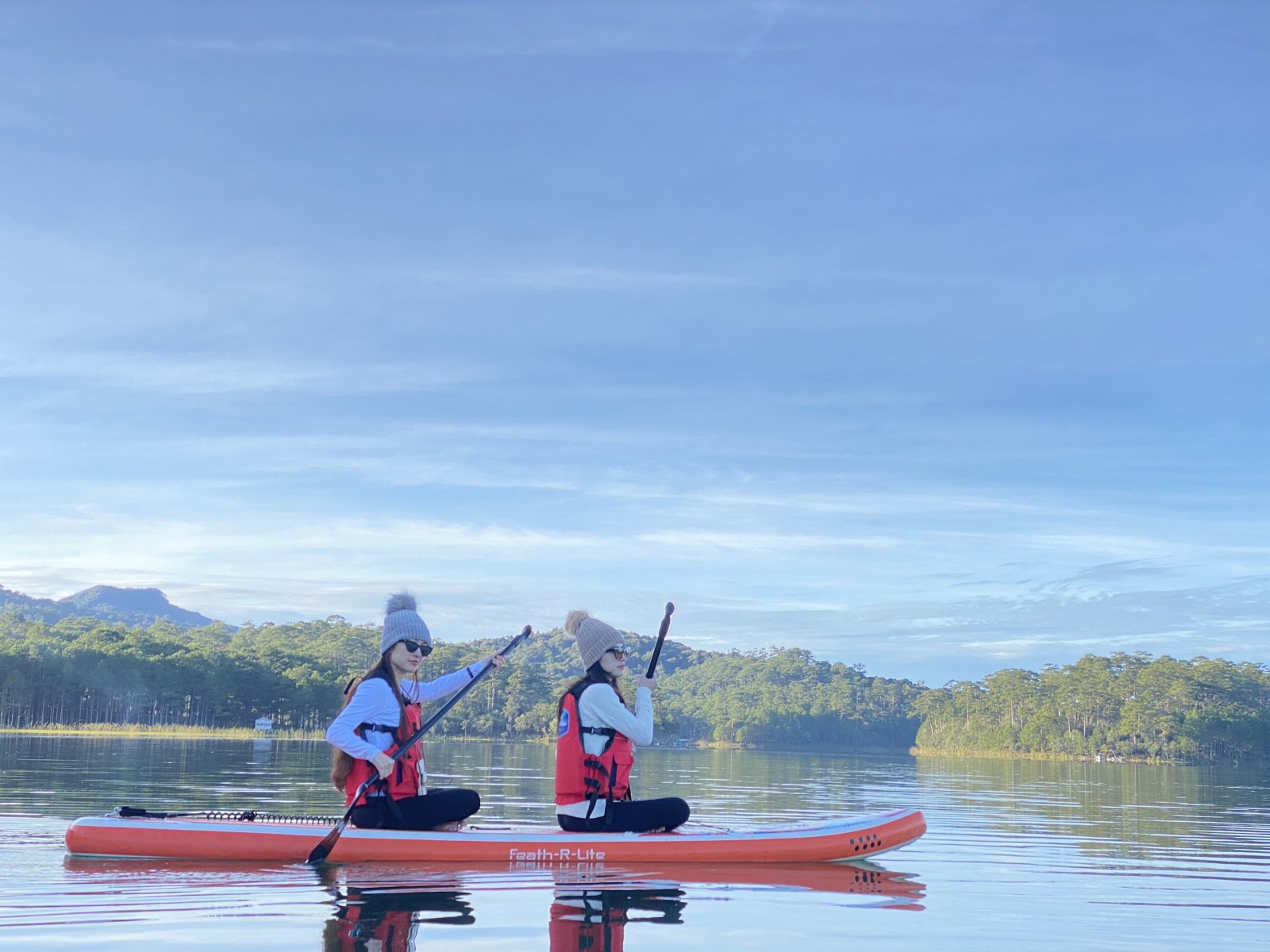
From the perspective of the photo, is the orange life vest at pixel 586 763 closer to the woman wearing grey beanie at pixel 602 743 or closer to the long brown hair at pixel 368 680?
the woman wearing grey beanie at pixel 602 743

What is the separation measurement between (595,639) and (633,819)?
1.61 metres

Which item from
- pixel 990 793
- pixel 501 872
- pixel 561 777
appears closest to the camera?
pixel 501 872

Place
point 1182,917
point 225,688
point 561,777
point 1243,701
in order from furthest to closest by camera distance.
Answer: point 1243,701 → point 225,688 → point 561,777 → point 1182,917

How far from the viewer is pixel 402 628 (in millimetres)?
8789

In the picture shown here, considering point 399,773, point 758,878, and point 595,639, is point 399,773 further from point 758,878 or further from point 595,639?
point 758,878

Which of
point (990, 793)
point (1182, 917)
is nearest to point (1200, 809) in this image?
point (990, 793)

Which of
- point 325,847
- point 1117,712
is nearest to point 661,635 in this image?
point 325,847

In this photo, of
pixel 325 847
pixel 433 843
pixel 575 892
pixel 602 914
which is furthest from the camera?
pixel 433 843

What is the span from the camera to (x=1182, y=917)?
778 cm

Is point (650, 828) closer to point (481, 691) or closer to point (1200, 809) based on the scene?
point (1200, 809)

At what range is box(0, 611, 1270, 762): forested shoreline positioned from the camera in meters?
91.2

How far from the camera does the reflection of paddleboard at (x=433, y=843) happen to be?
8.85m

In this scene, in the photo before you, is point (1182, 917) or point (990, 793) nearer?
point (1182, 917)

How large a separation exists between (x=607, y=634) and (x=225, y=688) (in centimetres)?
9548
